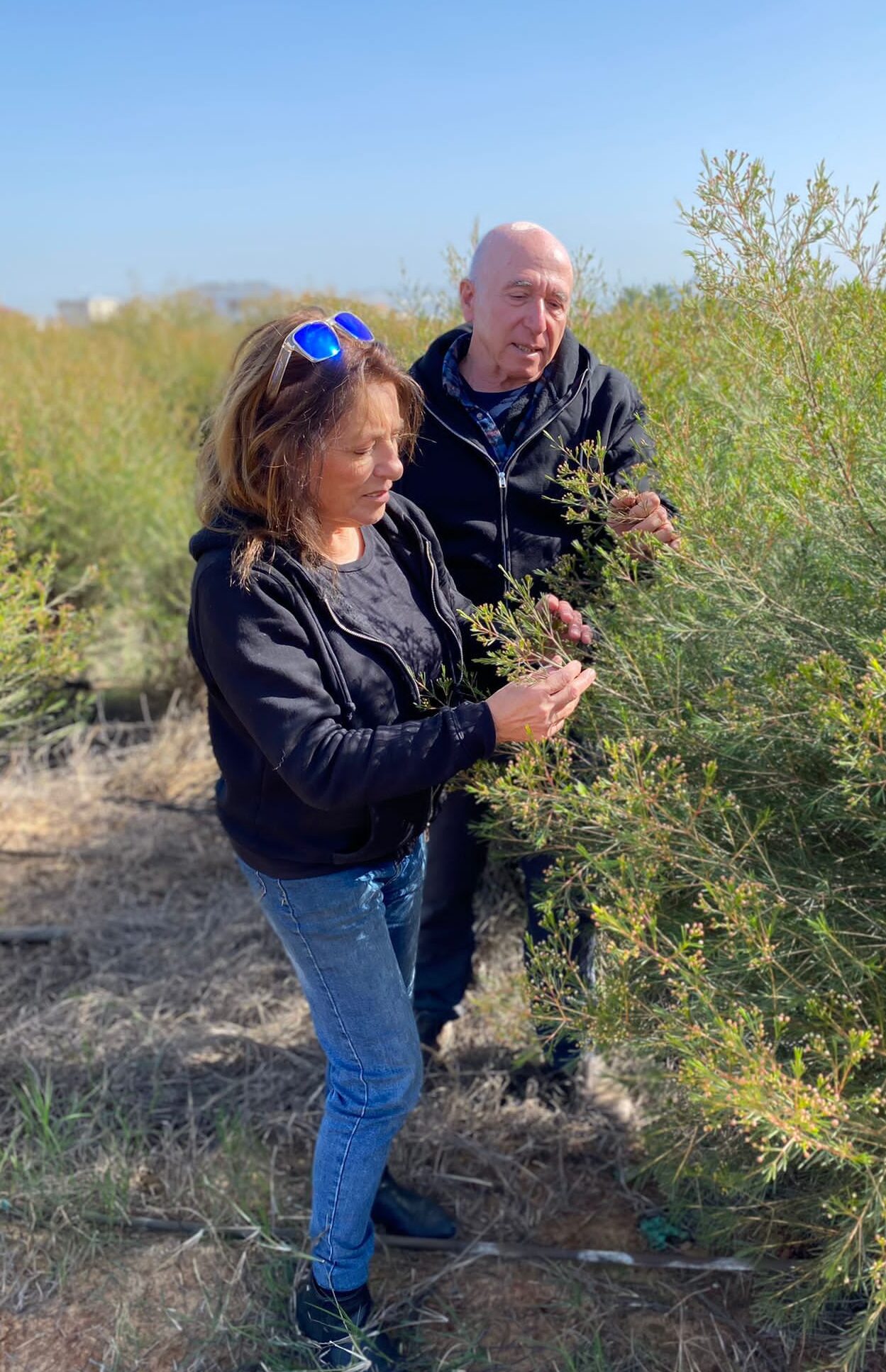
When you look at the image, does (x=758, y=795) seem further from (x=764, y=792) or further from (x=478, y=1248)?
(x=478, y=1248)

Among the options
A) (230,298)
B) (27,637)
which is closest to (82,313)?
(230,298)

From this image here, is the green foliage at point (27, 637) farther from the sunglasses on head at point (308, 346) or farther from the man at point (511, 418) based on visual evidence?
the sunglasses on head at point (308, 346)

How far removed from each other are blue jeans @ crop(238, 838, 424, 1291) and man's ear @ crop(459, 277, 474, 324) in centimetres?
120

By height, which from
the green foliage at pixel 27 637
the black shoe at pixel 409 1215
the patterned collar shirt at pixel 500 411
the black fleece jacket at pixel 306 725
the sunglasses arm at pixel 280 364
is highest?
the sunglasses arm at pixel 280 364

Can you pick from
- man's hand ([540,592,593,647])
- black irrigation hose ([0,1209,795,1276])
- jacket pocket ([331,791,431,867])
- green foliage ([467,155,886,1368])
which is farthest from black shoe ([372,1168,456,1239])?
man's hand ([540,592,593,647])

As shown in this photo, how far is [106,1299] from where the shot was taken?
2.29m

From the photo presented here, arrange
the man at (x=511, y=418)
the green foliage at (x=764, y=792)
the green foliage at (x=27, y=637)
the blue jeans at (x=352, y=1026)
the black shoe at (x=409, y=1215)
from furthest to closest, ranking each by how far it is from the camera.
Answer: the green foliage at (x=27, y=637) → the black shoe at (x=409, y=1215) → the man at (x=511, y=418) → the blue jeans at (x=352, y=1026) → the green foliage at (x=764, y=792)

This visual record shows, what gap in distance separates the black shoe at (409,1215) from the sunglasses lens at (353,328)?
1732mm

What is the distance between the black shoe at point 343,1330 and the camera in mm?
1996

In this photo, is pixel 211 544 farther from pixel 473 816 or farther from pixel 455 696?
pixel 473 816

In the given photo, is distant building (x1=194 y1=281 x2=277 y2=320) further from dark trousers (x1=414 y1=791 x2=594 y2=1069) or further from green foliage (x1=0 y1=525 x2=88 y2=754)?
dark trousers (x1=414 y1=791 x2=594 y2=1069)

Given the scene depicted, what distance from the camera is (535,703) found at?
5.53 ft

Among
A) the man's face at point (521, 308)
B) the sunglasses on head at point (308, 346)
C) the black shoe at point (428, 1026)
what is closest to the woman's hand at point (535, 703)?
the sunglasses on head at point (308, 346)

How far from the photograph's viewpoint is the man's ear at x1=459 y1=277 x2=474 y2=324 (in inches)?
95.5
